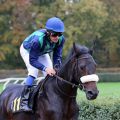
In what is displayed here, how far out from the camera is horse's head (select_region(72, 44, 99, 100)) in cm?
492

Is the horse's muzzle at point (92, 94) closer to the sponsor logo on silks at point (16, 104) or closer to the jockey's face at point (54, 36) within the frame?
the jockey's face at point (54, 36)

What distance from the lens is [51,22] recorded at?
5730 mm

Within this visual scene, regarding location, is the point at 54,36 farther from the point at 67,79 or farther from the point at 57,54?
the point at 67,79

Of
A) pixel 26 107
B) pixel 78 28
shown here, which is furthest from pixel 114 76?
pixel 26 107

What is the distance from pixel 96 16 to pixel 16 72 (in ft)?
26.1

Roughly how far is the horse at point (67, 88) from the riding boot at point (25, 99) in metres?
0.06

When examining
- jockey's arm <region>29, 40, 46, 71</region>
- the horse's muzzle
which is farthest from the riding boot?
the horse's muzzle

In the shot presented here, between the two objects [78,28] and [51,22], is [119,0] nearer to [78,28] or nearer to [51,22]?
[78,28]

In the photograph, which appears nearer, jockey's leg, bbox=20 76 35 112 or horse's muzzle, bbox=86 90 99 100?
horse's muzzle, bbox=86 90 99 100

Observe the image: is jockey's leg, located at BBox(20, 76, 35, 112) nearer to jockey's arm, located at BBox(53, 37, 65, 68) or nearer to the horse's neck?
jockey's arm, located at BBox(53, 37, 65, 68)

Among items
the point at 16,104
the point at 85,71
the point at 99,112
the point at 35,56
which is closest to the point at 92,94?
the point at 85,71

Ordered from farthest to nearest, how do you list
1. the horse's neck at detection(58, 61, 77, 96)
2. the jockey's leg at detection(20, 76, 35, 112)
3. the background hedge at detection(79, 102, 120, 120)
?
the background hedge at detection(79, 102, 120, 120) → the jockey's leg at detection(20, 76, 35, 112) → the horse's neck at detection(58, 61, 77, 96)

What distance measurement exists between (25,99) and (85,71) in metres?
1.21

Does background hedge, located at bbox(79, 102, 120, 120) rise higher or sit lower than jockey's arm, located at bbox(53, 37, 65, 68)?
lower
